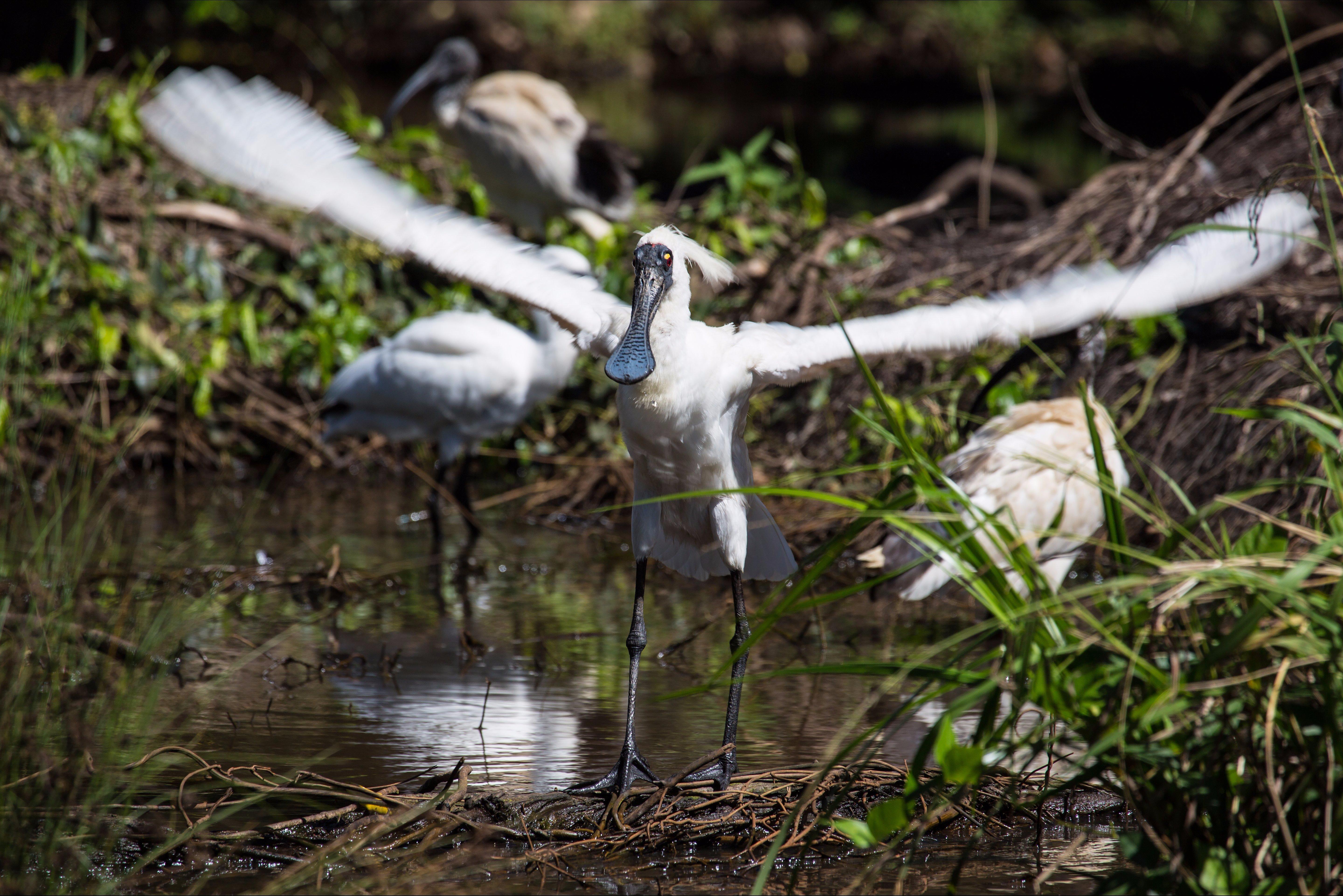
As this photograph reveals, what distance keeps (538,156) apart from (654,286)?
16.4ft

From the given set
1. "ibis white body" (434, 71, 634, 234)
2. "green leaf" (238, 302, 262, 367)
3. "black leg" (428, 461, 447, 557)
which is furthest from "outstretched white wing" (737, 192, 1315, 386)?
"ibis white body" (434, 71, 634, 234)

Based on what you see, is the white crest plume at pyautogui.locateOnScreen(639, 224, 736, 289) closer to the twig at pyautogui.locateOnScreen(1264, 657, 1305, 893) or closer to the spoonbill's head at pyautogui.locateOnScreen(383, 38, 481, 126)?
the twig at pyautogui.locateOnScreen(1264, 657, 1305, 893)

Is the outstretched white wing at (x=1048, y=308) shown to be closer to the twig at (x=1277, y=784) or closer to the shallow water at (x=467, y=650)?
the shallow water at (x=467, y=650)

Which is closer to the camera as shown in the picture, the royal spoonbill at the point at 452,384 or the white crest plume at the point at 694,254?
the white crest plume at the point at 694,254

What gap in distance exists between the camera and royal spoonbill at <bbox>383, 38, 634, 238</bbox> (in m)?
8.37

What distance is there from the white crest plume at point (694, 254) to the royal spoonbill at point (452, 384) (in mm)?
2480

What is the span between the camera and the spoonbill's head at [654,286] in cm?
339

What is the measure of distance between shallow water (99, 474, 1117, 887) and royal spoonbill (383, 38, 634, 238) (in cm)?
253

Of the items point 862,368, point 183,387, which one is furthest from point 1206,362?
point 183,387

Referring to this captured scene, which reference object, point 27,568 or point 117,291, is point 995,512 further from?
point 117,291

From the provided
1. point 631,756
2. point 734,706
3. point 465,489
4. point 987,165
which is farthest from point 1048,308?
point 987,165

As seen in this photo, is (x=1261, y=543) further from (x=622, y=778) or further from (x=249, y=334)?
(x=249, y=334)

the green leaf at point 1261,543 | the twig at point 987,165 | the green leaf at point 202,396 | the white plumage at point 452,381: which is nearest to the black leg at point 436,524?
the white plumage at point 452,381

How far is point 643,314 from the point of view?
3500mm
